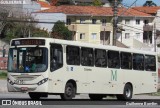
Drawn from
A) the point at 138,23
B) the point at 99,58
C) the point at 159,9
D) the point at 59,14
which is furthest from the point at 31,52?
the point at 159,9

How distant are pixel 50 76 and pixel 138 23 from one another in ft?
283

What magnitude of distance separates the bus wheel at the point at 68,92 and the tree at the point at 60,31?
2493 inches

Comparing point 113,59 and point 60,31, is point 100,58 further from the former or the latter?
point 60,31

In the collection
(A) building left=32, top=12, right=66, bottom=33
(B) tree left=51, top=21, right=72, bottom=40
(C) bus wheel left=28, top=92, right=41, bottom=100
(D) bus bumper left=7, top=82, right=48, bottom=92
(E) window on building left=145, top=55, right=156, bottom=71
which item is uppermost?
(A) building left=32, top=12, right=66, bottom=33

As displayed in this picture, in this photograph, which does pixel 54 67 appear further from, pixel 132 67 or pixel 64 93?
pixel 132 67

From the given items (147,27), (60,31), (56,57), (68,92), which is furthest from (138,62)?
(147,27)

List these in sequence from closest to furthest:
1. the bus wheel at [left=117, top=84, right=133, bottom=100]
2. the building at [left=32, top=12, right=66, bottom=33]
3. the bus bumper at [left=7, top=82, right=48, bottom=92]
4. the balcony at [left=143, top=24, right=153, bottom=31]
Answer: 1. the bus bumper at [left=7, top=82, right=48, bottom=92]
2. the bus wheel at [left=117, top=84, right=133, bottom=100]
3. the building at [left=32, top=12, right=66, bottom=33]
4. the balcony at [left=143, top=24, right=153, bottom=31]

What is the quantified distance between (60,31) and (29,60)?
6606 centimetres

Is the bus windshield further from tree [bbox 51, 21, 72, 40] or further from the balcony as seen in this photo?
the balcony

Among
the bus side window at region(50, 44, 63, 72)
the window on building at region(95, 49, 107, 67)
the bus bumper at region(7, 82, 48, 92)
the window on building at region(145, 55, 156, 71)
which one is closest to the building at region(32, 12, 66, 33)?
the window on building at region(145, 55, 156, 71)

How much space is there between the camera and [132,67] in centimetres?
3153

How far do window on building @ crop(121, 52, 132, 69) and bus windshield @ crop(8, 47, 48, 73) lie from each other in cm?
683

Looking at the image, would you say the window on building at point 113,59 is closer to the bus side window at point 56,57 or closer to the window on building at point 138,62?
the window on building at point 138,62

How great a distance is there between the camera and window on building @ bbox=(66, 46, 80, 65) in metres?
26.3
